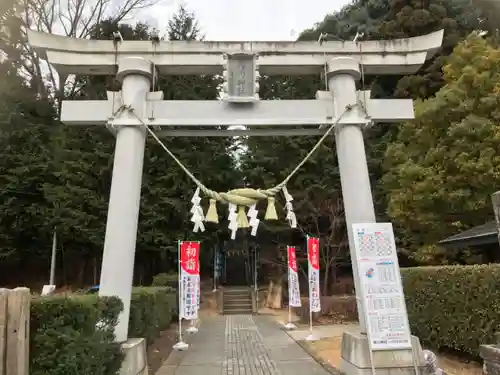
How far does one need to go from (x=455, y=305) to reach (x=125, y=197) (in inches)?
231

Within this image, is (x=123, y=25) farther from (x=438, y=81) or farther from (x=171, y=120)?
(x=171, y=120)

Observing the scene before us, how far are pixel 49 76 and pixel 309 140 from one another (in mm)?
15483

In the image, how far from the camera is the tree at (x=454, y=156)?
1376 cm

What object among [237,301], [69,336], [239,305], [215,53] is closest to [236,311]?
[239,305]

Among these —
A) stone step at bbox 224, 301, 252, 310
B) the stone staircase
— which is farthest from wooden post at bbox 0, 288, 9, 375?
stone step at bbox 224, 301, 252, 310

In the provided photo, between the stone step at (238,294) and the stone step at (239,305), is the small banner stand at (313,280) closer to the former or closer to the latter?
the stone step at (239,305)

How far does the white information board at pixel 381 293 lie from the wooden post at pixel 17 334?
13.9 feet

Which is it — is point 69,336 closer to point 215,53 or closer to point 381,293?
point 381,293

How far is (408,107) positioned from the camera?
7.58m

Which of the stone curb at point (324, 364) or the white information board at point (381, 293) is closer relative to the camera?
the white information board at point (381, 293)

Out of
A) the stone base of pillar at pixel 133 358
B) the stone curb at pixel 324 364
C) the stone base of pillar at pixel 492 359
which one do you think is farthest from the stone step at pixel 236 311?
the stone base of pillar at pixel 492 359

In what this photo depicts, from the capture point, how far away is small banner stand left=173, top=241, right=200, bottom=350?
12.5m

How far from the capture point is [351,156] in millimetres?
7262

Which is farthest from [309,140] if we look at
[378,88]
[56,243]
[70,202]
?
[56,243]
